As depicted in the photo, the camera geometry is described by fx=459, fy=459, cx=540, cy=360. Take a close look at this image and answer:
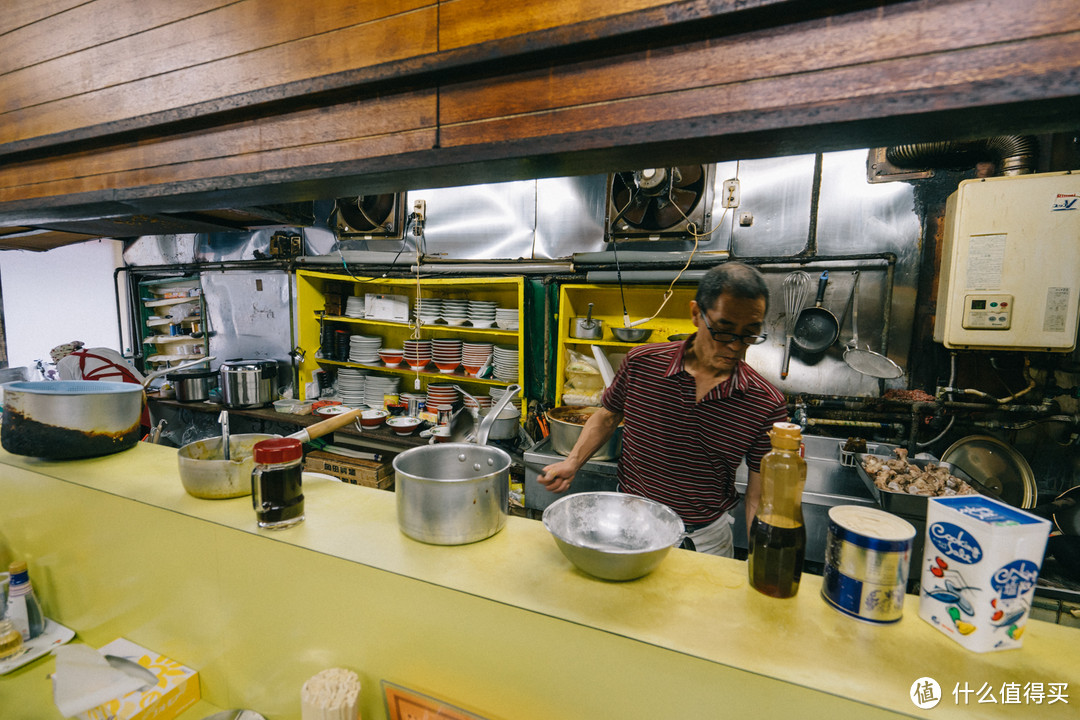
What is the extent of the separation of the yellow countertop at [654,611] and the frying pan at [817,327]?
2716mm

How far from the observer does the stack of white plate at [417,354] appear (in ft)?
14.5

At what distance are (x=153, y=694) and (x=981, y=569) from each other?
2.01m

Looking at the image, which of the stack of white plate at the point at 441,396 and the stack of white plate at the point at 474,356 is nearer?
the stack of white plate at the point at 474,356

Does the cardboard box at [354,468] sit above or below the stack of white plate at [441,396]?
below

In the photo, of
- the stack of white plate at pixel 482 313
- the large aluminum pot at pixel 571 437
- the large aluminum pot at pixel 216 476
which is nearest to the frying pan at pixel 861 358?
the large aluminum pot at pixel 571 437

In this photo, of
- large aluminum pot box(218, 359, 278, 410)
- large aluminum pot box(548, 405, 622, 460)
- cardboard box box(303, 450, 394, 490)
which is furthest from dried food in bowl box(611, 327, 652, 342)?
large aluminum pot box(218, 359, 278, 410)

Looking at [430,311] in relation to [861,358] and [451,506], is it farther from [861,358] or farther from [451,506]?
[861,358]

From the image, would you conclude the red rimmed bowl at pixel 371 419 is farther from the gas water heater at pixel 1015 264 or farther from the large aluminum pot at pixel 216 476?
the gas water heater at pixel 1015 264

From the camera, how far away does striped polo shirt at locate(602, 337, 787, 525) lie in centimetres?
203

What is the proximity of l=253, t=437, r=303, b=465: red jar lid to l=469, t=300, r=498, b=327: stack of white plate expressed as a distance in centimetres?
287

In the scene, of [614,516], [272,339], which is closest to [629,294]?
[614,516]

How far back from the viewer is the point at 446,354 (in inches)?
174

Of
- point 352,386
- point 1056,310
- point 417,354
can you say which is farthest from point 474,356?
point 1056,310

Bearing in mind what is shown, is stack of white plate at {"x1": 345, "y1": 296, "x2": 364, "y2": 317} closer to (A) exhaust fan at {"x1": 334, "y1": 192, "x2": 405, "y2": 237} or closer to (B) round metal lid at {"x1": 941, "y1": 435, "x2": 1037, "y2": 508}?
(A) exhaust fan at {"x1": 334, "y1": 192, "x2": 405, "y2": 237}
